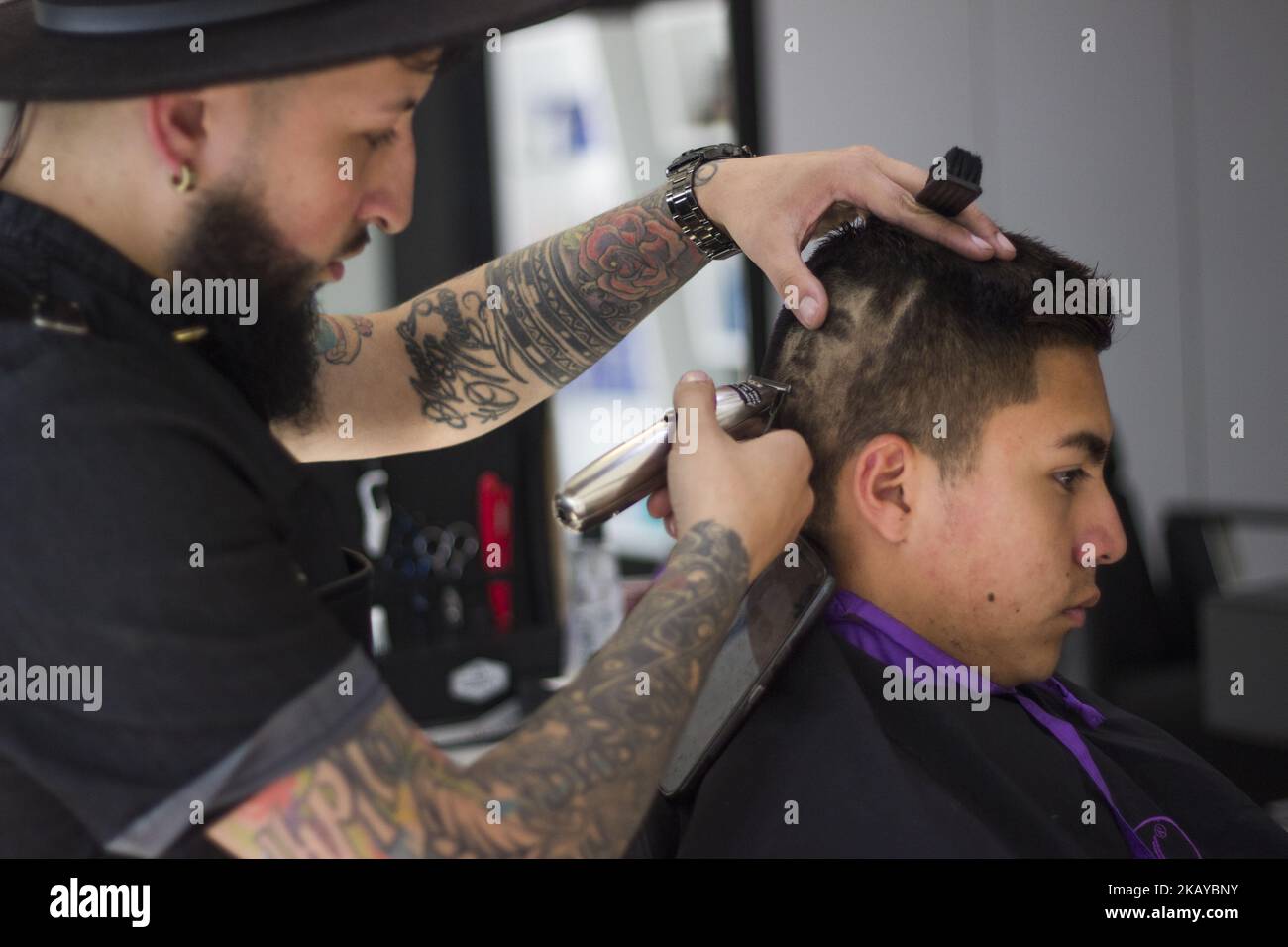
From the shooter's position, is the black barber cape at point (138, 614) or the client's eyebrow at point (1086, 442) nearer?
the black barber cape at point (138, 614)

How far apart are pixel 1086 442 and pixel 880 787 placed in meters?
0.45

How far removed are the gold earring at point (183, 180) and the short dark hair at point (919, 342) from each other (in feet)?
2.34

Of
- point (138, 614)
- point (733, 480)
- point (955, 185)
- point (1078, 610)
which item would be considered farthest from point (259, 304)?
point (1078, 610)

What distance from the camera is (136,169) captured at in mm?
991

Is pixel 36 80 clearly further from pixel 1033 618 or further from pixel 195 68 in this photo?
pixel 1033 618

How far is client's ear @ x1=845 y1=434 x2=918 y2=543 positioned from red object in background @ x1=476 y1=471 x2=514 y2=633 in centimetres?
A: 153

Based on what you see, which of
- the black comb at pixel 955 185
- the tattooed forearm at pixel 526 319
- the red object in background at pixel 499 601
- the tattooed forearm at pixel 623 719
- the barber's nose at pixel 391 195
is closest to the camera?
the tattooed forearm at pixel 623 719

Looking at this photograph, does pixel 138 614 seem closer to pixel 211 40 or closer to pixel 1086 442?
pixel 211 40

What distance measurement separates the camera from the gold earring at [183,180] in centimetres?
98

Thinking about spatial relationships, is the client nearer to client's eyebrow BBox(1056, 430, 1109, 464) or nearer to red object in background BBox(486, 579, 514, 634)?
client's eyebrow BBox(1056, 430, 1109, 464)

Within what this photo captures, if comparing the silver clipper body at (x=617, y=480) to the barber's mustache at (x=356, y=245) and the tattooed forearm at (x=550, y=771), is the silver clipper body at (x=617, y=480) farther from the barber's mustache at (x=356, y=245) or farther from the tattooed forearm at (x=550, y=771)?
the barber's mustache at (x=356, y=245)

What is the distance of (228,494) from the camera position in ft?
2.94

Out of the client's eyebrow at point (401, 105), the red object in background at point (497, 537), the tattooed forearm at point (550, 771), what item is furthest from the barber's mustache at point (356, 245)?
the red object in background at point (497, 537)

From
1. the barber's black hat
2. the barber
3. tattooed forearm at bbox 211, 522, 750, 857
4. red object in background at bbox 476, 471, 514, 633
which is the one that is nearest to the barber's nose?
the barber
